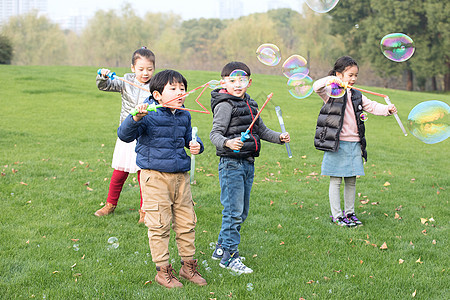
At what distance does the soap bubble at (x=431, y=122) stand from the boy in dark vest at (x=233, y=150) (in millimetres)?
1488

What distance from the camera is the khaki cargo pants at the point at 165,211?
3.67m

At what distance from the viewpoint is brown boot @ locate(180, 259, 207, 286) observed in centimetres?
374

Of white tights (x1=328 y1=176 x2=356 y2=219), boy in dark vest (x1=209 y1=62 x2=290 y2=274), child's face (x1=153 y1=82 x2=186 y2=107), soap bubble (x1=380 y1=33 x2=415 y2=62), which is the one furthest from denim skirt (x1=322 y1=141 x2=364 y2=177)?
child's face (x1=153 y1=82 x2=186 y2=107)

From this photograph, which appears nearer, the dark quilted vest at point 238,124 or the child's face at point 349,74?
the dark quilted vest at point 238,124

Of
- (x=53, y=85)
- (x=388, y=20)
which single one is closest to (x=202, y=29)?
(x=388, y=20)

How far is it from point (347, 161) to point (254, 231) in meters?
1.41

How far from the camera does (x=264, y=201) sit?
642 centimetres

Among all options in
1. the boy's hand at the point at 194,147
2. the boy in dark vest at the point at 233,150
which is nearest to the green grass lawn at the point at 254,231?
the boy in dark vest at the point at 233,150

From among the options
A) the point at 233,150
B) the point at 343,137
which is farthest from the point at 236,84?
the point at 343,137

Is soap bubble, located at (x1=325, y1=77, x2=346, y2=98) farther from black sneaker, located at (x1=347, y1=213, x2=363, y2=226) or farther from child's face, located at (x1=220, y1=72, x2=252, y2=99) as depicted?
black sneaker, located at (x1=347, y1=213, x2=363, y2=226)

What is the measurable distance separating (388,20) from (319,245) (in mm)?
34576

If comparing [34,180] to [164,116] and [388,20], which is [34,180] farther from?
[388,20]

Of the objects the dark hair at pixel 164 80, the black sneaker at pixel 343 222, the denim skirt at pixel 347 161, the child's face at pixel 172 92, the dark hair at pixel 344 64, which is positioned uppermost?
the dark hair at pixel 344 64

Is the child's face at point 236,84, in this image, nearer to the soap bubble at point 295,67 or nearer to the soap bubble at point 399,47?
the soap bubble at point 295,67
